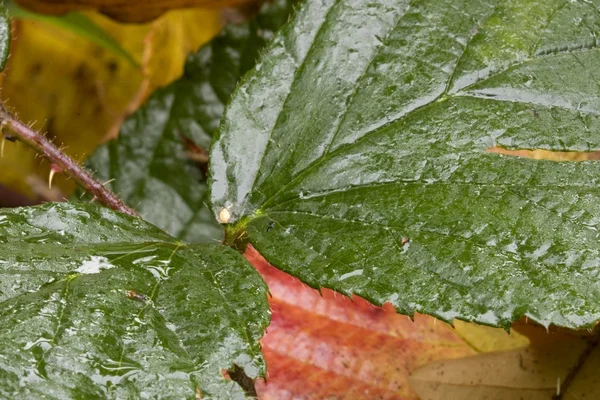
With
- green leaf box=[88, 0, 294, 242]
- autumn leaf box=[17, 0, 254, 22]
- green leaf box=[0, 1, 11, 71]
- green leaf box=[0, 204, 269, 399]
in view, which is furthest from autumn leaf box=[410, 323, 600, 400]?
autumn leaf box=[17, 0, 254, 22]

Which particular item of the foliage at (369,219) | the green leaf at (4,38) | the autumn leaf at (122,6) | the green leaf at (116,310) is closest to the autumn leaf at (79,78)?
the autumn leaf at (122,6)

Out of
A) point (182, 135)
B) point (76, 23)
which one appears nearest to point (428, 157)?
point (182, 135)

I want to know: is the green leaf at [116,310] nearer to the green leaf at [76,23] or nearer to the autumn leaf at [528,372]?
the autumn leaf at [528,372]

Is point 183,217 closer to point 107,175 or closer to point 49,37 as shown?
point 107,175

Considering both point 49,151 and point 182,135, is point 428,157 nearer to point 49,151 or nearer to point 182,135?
point 49,151

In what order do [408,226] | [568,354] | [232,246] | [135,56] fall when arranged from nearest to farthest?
[408,226] → [232,246] → [568,354] → [135,56]

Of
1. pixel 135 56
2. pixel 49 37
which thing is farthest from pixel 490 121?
pixel 49 37
